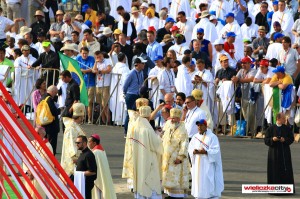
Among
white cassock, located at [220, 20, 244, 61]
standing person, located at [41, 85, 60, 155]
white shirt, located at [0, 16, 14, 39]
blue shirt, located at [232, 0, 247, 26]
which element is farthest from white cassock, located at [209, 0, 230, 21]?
standing person, located at [41, 85, 60, 155]

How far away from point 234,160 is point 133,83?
2.92 meters

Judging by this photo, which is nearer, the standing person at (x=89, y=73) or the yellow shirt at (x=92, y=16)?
the standing person at (x=89, y=73)

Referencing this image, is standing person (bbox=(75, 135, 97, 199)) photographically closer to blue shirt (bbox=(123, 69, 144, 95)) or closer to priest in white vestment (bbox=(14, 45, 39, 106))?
blue shirt (bbox=(123, 69, 144, 95))

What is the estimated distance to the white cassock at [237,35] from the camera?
1225 inches

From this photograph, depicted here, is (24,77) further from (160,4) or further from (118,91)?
(160,4)

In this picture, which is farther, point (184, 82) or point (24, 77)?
point (24, 77)

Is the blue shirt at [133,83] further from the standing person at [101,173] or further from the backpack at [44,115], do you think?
the standing person at [101,173]

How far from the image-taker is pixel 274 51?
1162 inches

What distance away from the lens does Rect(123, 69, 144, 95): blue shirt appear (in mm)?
26984

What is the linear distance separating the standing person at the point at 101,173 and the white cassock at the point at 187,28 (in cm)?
1264

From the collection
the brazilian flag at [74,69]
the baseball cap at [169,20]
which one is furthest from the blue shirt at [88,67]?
the baseball cap at [169,20]

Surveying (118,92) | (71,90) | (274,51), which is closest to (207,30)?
(274,51)

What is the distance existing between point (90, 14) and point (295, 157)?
11.5 m

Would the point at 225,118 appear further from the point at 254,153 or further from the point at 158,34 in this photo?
the point at 158,34
